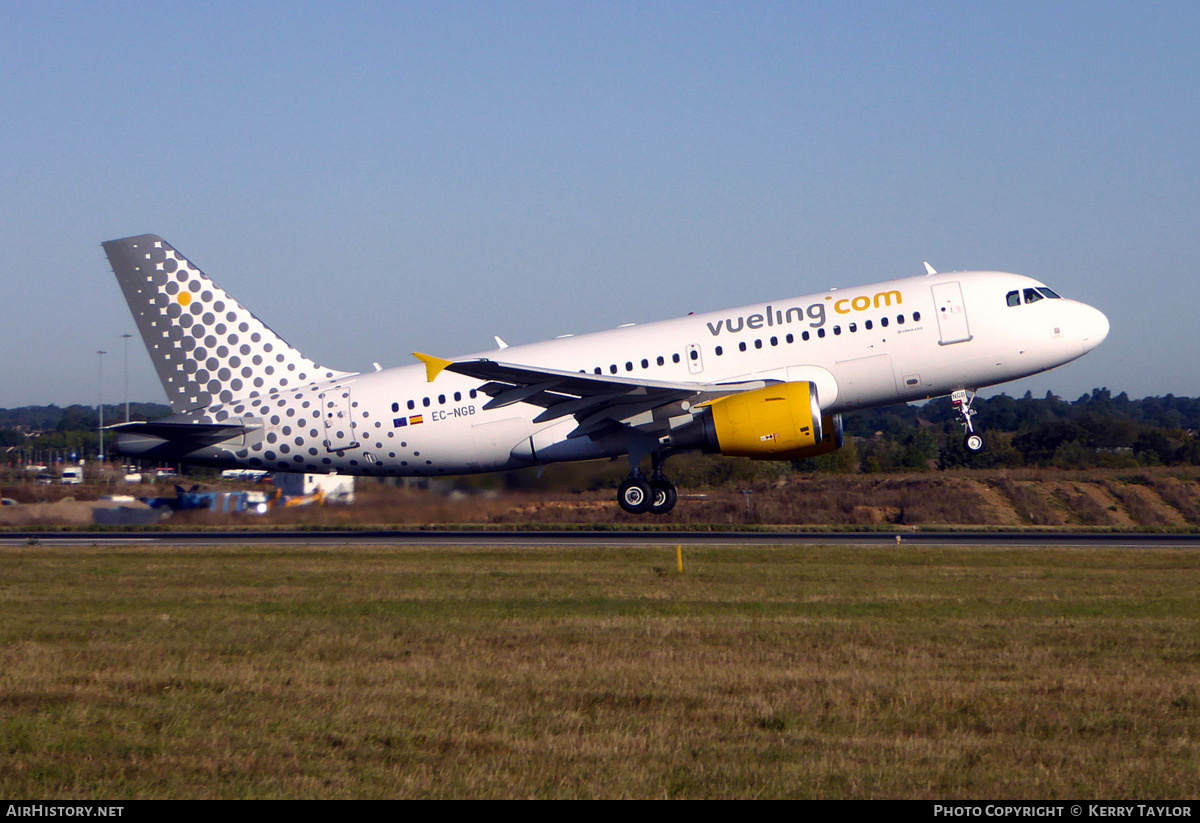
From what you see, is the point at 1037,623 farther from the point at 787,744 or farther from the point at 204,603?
the point at 204,603

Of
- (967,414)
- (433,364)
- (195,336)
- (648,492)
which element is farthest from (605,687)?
(195,336)

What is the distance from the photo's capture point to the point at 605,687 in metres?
11.7

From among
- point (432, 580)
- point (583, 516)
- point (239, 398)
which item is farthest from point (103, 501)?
point (432, 580)

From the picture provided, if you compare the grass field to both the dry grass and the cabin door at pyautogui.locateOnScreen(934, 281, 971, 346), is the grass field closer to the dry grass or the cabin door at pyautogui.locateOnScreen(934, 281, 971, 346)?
the cabin door at pyautogui.locateOnScreen(934, 281, 971, 346)

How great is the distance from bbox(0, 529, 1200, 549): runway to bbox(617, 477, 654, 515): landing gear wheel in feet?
3.81

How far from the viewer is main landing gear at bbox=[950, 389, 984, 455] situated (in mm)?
28000

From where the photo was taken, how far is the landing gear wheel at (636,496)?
29.8m

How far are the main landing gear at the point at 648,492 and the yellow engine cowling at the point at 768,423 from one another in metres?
2.93

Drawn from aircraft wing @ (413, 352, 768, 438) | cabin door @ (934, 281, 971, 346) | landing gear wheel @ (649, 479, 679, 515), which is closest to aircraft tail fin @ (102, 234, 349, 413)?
aircraft wing @ (413, 352, 768, 438)

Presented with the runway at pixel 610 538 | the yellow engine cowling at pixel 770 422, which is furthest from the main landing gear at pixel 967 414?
the yellow engine cowling at pixel 770 422

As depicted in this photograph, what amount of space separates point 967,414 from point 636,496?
838cm

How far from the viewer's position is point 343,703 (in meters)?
11.0

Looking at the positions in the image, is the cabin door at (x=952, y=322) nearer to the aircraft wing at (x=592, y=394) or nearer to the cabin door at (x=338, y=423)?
the aircraft wing at (x=592, y=394)
